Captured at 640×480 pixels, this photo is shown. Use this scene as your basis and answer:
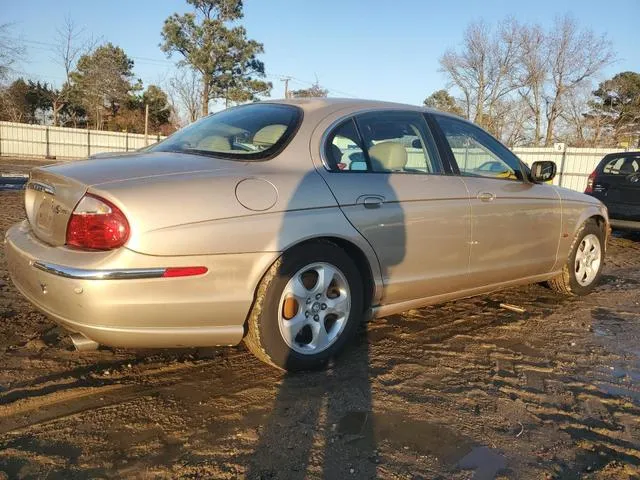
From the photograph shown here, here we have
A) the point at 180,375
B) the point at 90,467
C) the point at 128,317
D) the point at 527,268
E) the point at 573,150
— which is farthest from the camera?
the point at 573,150

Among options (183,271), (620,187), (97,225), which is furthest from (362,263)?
(620,187)

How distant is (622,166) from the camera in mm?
8836

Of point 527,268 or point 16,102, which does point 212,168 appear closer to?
point 527,268

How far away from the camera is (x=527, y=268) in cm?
430

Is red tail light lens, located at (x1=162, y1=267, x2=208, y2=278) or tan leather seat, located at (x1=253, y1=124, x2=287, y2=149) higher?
Answer: tan leather seat, located at (x1=253, y1=124, x2=287, y2=149)

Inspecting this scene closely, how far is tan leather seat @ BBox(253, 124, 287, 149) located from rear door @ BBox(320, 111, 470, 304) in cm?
29

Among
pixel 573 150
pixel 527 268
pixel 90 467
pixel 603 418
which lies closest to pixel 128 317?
pixel 90 467

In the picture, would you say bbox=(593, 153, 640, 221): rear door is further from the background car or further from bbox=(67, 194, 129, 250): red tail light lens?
bbox=(67, 194, 129, 250): red tail light lens

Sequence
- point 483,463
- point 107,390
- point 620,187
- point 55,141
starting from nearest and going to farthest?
point 483,463 → point 107,390 → point 620,187 → point 55,141

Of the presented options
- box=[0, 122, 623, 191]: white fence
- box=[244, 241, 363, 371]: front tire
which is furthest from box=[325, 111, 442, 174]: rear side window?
box=[0, 122, 623, 191]: white fence

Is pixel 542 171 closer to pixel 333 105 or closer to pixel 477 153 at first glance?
pixel 477 153

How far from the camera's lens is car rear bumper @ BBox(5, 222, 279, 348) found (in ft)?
7.84

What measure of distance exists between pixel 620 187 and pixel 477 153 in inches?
228

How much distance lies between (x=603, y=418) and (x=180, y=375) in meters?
2.23
